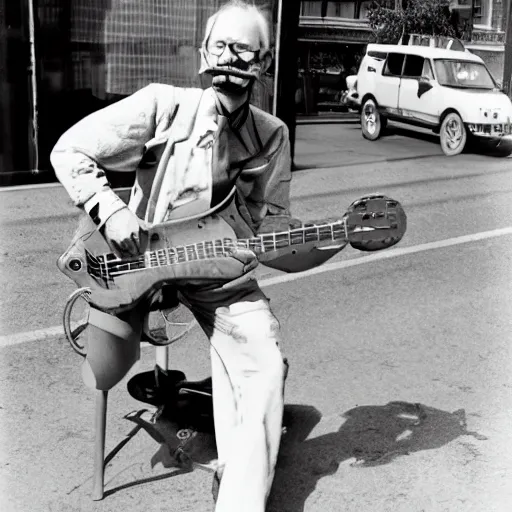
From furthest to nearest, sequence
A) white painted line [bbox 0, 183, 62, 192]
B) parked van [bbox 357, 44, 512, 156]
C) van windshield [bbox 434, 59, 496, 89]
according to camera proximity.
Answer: van windshield [bbox 434, 59, 496, 89], parked van [bbox 357, 44, 512, 156], white painted line [bbox 0, 183, 62, 192]

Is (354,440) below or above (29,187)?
above

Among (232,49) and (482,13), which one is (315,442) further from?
(482,13)

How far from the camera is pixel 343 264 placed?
7.53 metres

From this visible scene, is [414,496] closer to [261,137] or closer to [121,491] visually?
[121,491]

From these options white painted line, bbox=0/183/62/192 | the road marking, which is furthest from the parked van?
white painted line, bbox=0/183/62/192

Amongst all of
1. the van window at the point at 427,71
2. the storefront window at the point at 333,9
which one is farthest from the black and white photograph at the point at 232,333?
the storefront window at the point at 333,9

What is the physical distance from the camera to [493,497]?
12.1ft

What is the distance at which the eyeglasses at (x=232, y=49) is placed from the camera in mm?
3064

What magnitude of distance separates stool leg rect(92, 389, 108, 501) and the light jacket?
2.50 ft

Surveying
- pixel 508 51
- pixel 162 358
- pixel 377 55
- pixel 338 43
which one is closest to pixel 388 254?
pixel 162 358

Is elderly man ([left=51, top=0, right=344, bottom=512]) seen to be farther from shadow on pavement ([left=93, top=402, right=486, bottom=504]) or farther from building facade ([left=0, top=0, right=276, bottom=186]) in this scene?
building facade ([left=0, top=0, right=276, bottom=186])

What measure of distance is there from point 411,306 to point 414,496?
2.83m

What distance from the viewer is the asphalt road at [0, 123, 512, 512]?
3643mm

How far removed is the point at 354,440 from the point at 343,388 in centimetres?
66
